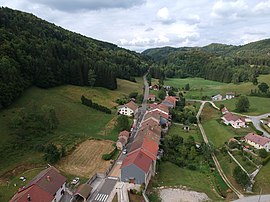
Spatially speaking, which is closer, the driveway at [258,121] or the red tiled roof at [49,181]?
the red tiled roof at [49,181]

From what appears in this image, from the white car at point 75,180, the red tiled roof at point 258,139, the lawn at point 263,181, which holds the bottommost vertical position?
the lawn at point 263,181

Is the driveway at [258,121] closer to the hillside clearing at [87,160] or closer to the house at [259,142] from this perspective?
the house at [259,142]

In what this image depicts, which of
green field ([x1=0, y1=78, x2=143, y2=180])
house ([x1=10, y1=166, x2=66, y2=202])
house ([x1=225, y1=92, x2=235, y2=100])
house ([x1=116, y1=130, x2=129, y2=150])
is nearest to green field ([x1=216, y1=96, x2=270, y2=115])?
house ([x1=225, y1=92, x2=235, y2=100])

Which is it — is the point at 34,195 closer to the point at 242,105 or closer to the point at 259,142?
the point at 259,142

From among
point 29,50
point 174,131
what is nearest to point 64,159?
point 174,131

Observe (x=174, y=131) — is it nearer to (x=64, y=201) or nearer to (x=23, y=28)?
(x=64, y=201)

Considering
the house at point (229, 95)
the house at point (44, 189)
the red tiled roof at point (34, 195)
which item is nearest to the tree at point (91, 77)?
the house at point (44, 189)

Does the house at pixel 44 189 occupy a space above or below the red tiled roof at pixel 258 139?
above
